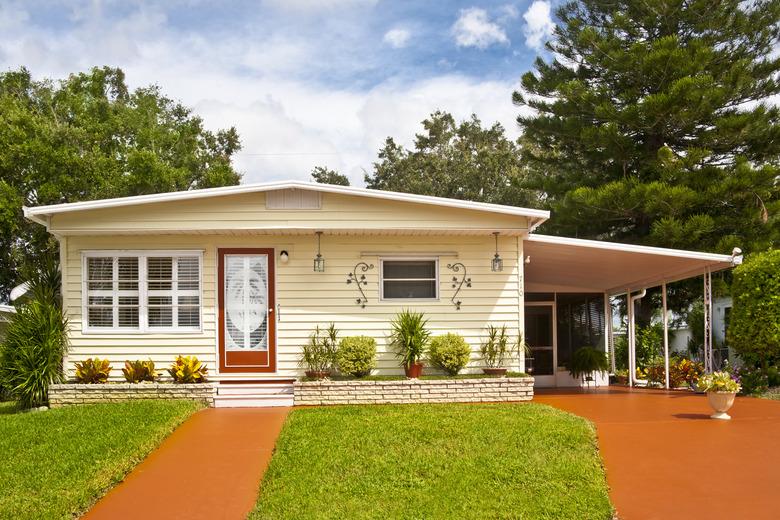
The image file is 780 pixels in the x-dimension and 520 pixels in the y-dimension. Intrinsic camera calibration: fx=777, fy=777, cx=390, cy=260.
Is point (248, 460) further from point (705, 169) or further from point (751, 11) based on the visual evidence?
point (751, 11)

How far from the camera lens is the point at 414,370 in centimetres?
1186

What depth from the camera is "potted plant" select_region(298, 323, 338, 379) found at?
39.3ft

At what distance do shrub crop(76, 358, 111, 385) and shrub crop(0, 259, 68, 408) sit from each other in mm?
328

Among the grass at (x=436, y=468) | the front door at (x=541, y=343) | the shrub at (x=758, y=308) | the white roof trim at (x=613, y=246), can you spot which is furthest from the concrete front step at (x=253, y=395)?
the shrub at (x=758, y=308)

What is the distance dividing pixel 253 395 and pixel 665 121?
14.0 metres

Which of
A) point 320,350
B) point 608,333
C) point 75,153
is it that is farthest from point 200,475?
point 75,153

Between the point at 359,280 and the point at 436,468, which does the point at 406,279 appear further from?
the point at 436,468

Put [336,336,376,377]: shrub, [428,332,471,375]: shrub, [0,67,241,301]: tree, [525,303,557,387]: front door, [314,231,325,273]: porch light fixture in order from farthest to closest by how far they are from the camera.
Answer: [0,67,241,301]: tree
[525,303,557,387]: front door
[314,231,325,273]: porch light fixture
[428,332,471,375]: shrub
[336,336,376,377]: shrub

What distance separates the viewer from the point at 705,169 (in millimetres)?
20531

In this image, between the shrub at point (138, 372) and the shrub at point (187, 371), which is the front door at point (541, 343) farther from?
the shrub at point (138, 372)

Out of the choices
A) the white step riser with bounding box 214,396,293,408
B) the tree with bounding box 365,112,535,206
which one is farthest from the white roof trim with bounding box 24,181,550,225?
the tree with bounding box 365,112,535,206

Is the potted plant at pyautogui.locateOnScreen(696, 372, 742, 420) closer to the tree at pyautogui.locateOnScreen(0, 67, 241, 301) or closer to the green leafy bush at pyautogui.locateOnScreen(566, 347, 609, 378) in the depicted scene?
the green leafy bush at pyautogui.locateOnScreen(566, 347, 609, 378)

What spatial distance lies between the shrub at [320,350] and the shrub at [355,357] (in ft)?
0.61

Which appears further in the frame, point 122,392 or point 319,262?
point 319,262
